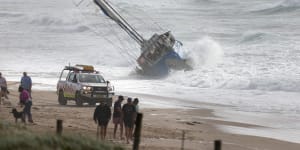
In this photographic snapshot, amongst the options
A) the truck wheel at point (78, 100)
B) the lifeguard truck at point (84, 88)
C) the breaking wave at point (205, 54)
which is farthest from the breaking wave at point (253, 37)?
the truck wheel at point (78, 100)

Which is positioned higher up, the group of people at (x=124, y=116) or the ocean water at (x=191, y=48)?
the ocean water at (x=191, y=48)

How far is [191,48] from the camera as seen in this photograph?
5309 cm

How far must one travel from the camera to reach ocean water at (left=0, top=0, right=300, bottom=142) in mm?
35281

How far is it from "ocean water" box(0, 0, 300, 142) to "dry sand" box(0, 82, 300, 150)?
4.07 feet

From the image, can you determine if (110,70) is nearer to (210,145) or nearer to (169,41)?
(169,41)

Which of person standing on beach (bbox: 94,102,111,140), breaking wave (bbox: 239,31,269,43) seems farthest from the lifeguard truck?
breaking wave (bbox: 239,31,269,43)

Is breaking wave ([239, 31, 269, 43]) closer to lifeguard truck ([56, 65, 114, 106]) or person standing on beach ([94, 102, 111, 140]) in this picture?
lifeguard truck ([56, 65, 114, 106])

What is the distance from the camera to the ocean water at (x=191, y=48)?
35281mm

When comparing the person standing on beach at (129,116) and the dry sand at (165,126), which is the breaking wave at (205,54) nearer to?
the dry sand at (165,126)

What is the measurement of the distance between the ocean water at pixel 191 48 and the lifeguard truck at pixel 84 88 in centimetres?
458

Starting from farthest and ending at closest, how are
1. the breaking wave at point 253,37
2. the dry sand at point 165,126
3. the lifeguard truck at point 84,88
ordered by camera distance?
the breaking wave at point 253,37 → the lifeguard truck at point 84,88 → the dry sand at point 165,126

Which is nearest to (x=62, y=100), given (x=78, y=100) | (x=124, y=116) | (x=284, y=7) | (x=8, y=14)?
(x=78, y=100)

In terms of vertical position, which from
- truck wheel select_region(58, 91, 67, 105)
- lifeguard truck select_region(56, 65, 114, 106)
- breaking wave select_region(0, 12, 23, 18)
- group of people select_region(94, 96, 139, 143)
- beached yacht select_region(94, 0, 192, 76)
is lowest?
group of people select_region(94, 96, 139, 143)

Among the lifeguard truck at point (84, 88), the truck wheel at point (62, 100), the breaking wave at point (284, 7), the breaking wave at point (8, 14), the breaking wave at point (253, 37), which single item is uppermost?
the breaking wave at point (8, 14)
